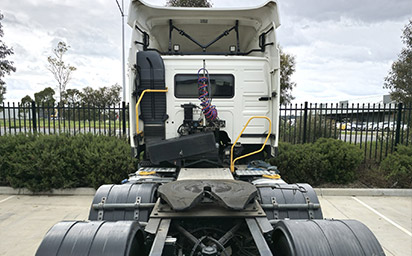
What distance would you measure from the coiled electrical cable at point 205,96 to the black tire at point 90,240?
2.18 metres

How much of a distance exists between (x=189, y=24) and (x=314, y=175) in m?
4.62

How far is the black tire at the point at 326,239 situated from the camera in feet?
5.59

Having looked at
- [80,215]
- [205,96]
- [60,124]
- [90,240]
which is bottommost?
[80,215]

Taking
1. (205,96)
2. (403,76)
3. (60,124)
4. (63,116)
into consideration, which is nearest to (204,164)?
(205,96)

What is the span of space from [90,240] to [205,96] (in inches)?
104

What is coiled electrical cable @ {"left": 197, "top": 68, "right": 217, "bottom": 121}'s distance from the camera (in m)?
3.74

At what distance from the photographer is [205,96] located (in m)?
3.89

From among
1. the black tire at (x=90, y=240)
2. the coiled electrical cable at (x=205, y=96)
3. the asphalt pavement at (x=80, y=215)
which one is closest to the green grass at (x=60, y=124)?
the asphalt pavement at (x=80, y=215)

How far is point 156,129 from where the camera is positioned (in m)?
3.95

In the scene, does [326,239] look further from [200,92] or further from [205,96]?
[200,92]

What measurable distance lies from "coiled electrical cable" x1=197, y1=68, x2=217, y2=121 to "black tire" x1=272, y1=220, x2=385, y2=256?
2.11 metres

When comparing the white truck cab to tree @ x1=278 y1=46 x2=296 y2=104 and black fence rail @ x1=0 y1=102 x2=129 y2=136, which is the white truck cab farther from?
tree @ x1=278 y1=46 x2=296 y2=104

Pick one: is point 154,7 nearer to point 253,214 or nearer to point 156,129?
point 156,129

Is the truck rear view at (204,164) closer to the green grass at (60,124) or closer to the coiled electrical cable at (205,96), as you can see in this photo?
the coiled electrical cable at (205,96)
